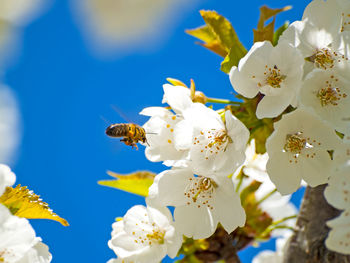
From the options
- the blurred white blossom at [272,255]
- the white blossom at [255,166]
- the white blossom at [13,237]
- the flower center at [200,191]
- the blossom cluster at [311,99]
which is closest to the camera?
the white blossom at [13,237]

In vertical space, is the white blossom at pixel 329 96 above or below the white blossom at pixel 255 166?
below

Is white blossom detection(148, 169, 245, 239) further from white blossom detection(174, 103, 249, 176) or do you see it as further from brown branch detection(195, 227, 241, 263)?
brown branch detection(195, 227, 241, 263)

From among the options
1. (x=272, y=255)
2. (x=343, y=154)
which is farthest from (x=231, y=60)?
(x=272, y=255)

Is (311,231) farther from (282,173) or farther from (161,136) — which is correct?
(161,136)

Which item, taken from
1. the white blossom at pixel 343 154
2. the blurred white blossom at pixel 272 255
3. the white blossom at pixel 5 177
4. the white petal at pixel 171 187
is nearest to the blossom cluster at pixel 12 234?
the white blossom at pixel 5 177

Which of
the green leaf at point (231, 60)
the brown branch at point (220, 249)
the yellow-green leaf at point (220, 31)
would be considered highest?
the yellow-green leaf at point (220, 31)

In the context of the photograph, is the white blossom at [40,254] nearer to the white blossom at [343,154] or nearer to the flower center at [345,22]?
the white blossom at [343,154]

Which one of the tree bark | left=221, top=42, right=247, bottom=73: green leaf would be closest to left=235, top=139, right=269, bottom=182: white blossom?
the tree bark

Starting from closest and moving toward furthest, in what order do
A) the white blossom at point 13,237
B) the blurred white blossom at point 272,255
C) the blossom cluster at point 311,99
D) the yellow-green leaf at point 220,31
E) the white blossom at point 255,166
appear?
the white blossom at point 13,237 → the blossom cluster at point 311,99 → the yellow-green leaf at point 220,31 → the white blossom at point 255,166 → the blurred white blossom at point 272,255
